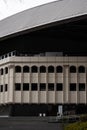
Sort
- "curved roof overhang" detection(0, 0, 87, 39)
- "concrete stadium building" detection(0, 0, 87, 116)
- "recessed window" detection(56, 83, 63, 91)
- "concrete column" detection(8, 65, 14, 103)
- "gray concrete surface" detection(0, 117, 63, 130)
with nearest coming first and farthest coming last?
"gray concrete surface" detection(0, 117, 63, 130), "curved roof overhang" detection(0, 0, 87, 39), "concrete stadium building" detection(0, 0, 87, 116), "concrete column" detection(8, 65, 14, 103), "recessed window" detection(56, 83, 63, 91)

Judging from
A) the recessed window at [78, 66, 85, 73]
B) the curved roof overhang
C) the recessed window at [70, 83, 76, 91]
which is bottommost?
the recessed window at [70, 83, 76, 91]

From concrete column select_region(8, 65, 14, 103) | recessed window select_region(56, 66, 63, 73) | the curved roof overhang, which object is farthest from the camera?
recessed window select_region(56, 66, 63, 73)

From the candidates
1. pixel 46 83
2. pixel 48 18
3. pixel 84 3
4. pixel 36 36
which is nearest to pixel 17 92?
pixel 46 83

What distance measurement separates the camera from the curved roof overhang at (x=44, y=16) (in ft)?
156

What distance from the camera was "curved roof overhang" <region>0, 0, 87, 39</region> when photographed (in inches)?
1875

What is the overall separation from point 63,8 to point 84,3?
3.20 m

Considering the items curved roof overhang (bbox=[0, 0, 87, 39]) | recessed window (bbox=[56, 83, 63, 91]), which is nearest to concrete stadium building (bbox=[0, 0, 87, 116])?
recessed window (bbox=[56, 83, 63, 91])

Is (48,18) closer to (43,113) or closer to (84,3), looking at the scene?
(84,3)

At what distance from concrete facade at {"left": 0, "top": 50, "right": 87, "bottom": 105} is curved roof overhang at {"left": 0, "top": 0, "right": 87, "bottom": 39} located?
4388 mm

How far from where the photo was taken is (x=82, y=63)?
2233 inches

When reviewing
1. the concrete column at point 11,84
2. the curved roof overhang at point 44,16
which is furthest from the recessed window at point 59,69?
the curved roof overhang at point 44,16

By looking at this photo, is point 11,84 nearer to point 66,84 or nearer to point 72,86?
point 66,84

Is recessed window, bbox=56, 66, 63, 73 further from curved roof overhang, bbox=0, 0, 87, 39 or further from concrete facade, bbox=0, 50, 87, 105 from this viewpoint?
curved roof overhang, bbox=0, 0, 87, 39

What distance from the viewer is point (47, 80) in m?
56.6
